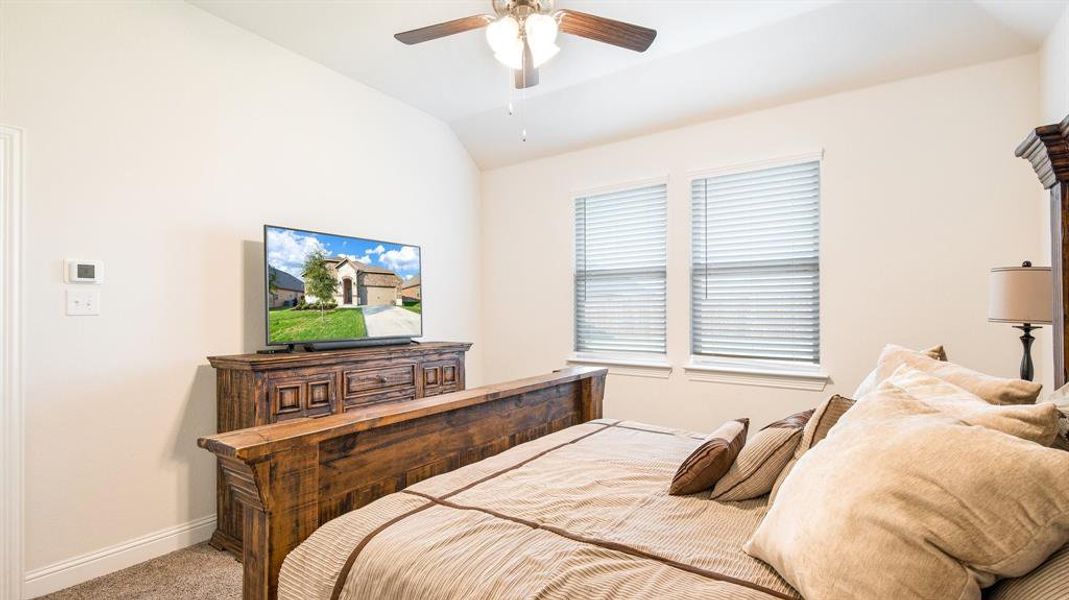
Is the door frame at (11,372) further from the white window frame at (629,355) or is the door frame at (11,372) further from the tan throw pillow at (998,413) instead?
the white window frame at (629,355)

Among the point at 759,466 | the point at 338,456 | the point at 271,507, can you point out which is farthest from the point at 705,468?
the point at 271,507

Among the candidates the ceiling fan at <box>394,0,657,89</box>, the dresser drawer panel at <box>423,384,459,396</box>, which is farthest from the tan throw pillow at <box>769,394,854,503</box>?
the dresser drawer panel at <box>423,384,459,396</box>

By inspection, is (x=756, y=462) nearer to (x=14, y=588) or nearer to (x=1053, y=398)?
(x=1053, y=398)

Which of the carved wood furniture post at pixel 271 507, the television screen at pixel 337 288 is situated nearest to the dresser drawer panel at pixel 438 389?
the television screen at pixel 337 288

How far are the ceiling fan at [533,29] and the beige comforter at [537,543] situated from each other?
1757 millimetres

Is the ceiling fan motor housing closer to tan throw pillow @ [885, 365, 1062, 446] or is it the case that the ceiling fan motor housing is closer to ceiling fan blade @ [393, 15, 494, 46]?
ceiling fan blade @ [393, 15, 494, 46]

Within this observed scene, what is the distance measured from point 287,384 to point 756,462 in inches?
88.9

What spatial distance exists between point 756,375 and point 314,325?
2.89 m

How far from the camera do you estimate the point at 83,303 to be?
2.42 meters

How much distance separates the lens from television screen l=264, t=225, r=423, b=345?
9.46 ft

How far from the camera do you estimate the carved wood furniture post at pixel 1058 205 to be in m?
1.36

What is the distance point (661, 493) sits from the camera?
4.92 ft

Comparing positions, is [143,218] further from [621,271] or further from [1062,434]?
[1062,434]

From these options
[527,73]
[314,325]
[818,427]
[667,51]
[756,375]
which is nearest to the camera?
[818,427]
